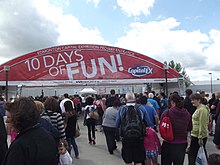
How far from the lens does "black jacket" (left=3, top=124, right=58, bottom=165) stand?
6.37 ft

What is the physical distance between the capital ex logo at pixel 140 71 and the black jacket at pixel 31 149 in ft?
59.2

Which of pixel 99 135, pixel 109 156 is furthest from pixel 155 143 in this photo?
pixel 99 135

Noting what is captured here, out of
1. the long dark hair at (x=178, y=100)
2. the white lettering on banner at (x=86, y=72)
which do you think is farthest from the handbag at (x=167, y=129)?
the white lettering on banner at (x=86, y=72)

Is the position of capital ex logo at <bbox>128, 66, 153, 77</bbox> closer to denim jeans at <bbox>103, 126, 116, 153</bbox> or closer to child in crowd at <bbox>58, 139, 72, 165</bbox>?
denim jeans at <bbox>103, 126, 116, 153</bbox>

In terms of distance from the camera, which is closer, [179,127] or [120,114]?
[179,127]

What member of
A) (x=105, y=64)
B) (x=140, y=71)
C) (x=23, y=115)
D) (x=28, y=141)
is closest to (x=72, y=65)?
(x=105, y=64)

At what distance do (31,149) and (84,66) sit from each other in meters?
17.8

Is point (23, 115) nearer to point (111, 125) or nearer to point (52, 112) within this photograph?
point (52, 112)

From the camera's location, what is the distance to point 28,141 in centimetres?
198

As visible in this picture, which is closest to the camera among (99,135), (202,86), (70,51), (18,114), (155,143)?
(18,114)

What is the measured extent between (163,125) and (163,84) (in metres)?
16.6

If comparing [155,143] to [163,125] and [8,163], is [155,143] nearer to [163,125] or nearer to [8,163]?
[163,125]

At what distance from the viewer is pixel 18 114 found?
2111mm

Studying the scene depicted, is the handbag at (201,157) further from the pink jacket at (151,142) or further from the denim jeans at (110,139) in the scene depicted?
the denim jeans at (110,139)
